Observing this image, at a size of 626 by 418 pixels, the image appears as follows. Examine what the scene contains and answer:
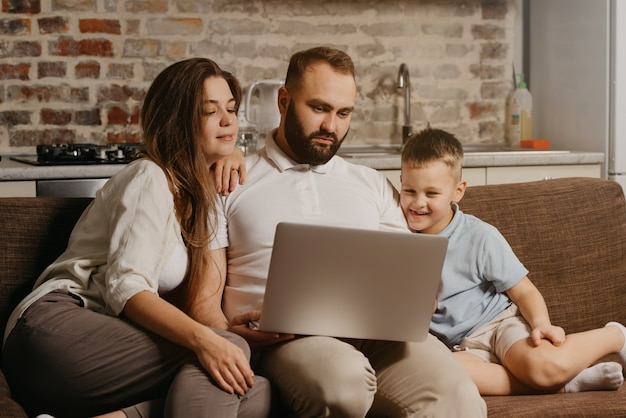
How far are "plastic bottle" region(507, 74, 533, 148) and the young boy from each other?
1.98 metres

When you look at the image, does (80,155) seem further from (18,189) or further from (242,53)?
(242,53)

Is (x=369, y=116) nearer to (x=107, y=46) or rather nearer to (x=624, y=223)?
(x=107, y=46)

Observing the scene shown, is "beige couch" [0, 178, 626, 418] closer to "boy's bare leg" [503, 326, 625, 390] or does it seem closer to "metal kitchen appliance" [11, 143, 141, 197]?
"boy's bare leg" [503, 326, 625, 390]

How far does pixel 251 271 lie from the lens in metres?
2.15

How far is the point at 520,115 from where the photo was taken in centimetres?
423

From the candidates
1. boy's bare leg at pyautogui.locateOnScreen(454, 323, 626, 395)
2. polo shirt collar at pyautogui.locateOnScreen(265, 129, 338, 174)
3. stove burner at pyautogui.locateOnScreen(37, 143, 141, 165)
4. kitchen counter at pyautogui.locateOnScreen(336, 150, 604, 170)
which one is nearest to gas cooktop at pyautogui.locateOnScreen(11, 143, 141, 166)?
stove burner at pyautogui.locateOnScreen(37, 143, 141, 165)

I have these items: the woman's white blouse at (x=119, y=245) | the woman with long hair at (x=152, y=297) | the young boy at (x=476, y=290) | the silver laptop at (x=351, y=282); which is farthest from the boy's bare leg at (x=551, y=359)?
the woman's white blouse at (x=119, y=245)

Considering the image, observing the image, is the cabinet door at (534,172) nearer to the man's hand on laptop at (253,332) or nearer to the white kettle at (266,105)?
the white kettle at (266,105)

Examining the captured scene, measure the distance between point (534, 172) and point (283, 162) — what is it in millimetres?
1734

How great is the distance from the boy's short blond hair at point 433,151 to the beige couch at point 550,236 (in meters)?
0.20

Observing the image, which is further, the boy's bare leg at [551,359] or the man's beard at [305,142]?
the man's beard at [305,142]

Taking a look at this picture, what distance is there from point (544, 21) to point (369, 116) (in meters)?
0.98

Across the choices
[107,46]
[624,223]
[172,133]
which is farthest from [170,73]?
[107,46]

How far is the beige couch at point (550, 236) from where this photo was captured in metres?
2.15
